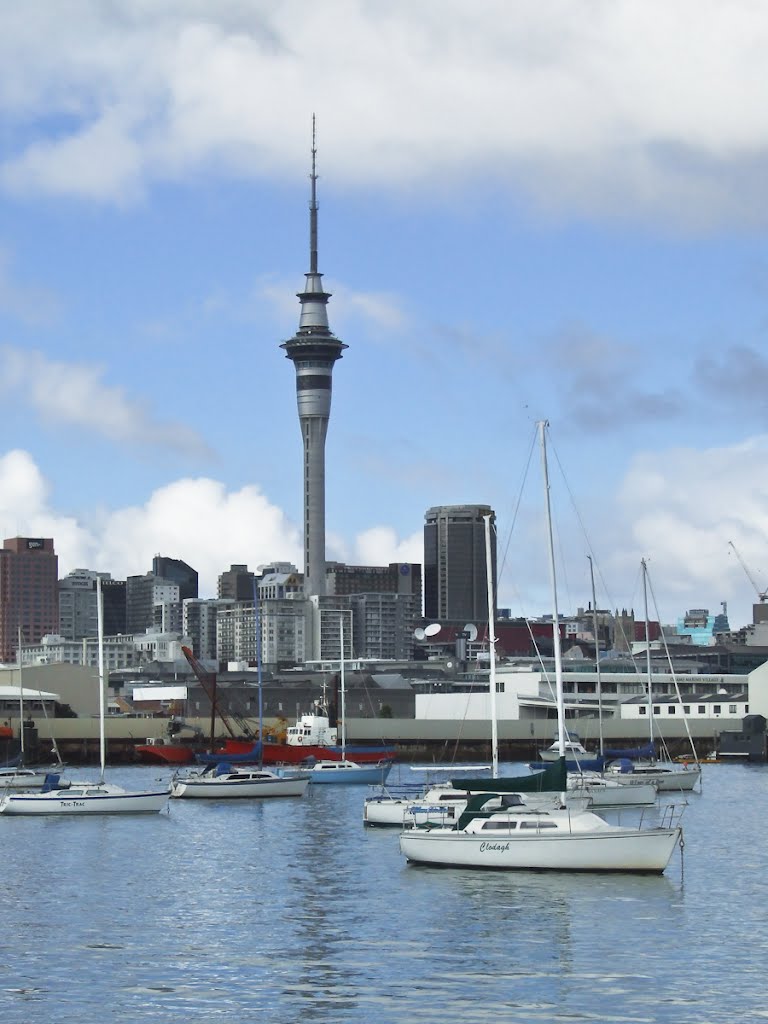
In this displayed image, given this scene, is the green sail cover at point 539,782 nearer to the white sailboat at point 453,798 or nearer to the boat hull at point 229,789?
the white sailboat at point 453,798

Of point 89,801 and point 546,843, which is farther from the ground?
point 89,801

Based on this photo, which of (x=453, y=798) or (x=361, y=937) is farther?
(x=453, y=798)

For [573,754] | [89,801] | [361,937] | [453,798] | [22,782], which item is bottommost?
A: [361,937]

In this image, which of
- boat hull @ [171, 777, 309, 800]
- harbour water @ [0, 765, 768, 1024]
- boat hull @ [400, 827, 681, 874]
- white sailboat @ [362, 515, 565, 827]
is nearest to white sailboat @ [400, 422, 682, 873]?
boat hull @ [400, 827, 681, 874]

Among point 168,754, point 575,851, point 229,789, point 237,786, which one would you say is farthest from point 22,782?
point 575,851

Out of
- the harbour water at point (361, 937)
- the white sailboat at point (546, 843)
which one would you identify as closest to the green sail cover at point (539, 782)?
the white sailboat at point (546, 843)

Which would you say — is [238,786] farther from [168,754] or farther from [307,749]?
[168,754]

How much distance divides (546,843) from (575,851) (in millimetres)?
1008

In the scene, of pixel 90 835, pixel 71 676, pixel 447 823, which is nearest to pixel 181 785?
pixel 90 835

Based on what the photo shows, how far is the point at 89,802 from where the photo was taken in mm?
85500

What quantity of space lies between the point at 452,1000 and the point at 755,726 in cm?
12921

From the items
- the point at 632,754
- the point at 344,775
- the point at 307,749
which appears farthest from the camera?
the point at 307,749

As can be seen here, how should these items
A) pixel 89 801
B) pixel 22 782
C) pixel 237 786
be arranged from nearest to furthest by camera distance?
pixel 89 801, pixel 237 786, pixel 22 782

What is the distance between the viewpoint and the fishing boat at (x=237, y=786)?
327ft
